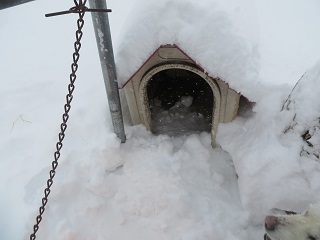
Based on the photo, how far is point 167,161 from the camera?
270cm

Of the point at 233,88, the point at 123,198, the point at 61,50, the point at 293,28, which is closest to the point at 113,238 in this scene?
the point at 123,198

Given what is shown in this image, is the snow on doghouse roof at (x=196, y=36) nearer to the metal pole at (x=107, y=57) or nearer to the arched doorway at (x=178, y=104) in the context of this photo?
the metal pole at (x=107, y=57)

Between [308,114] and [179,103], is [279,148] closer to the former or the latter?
[308,114]

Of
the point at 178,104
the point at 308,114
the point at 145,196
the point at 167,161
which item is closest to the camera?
the point at 308,114

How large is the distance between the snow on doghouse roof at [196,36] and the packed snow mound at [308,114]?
37 centimetres

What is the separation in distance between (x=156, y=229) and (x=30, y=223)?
975 mm

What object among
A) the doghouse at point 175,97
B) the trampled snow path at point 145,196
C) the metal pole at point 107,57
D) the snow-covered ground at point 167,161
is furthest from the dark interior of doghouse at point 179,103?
the metal pole at point 107,57

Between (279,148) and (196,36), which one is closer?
(196,36)

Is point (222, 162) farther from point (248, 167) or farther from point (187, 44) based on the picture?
point (187, 44)

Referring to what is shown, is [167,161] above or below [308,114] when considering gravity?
below

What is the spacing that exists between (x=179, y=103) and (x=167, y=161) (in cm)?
92

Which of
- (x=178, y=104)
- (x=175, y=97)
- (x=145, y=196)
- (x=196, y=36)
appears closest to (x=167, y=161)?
(x=145, y=196)

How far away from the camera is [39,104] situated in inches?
127

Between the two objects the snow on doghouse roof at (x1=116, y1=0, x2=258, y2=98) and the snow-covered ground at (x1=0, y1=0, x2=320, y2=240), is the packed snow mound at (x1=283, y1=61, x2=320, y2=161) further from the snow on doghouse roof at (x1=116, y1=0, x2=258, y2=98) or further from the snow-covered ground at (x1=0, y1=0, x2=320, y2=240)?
the snow on doghouse roof at (x1=116, y1=0, x2=258, y2=98)
